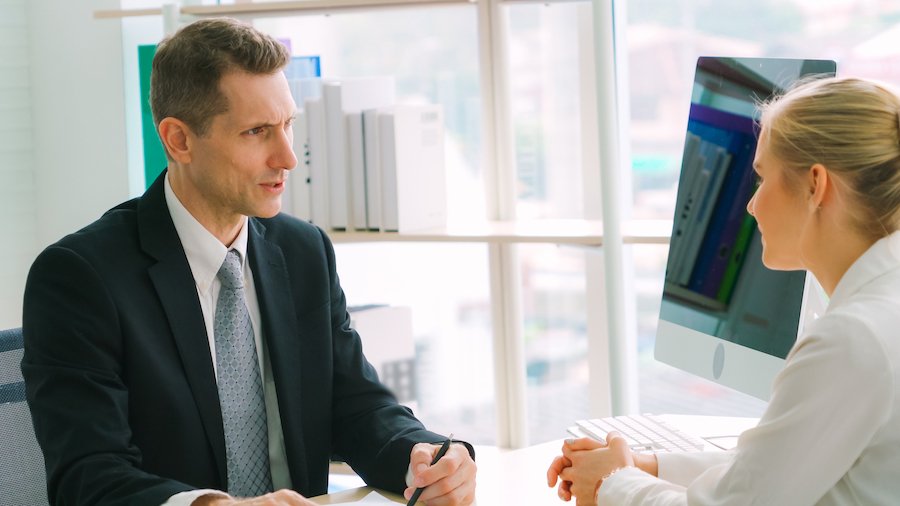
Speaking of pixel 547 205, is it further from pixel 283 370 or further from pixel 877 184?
pixel 877 184

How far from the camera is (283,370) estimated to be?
1.68 metres

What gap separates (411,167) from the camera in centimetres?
263

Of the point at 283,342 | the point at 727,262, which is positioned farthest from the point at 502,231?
the point at 283,342

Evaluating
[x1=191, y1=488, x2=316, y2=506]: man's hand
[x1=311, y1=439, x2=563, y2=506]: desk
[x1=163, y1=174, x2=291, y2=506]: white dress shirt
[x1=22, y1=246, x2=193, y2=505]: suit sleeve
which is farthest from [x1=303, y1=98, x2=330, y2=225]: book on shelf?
[x1=191, y1=488, x2=316, y2=506]: man's hand

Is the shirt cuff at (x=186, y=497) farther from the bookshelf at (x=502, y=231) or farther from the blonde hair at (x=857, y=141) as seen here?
the bookshelf at (x=502, y=231)

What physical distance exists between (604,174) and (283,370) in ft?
2.96

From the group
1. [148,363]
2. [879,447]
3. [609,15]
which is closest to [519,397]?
[609,15]

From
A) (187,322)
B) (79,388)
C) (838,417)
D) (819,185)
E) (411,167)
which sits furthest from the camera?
(411,167)

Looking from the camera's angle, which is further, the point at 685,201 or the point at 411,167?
the point at 411,167

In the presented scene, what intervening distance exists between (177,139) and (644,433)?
87 cm

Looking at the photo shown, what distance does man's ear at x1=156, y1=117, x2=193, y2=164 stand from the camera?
1699 mm

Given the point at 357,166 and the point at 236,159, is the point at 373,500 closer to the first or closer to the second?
the point at 236,159

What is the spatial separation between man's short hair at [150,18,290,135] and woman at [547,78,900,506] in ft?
2.62

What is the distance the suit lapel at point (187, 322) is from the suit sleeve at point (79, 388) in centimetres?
9
